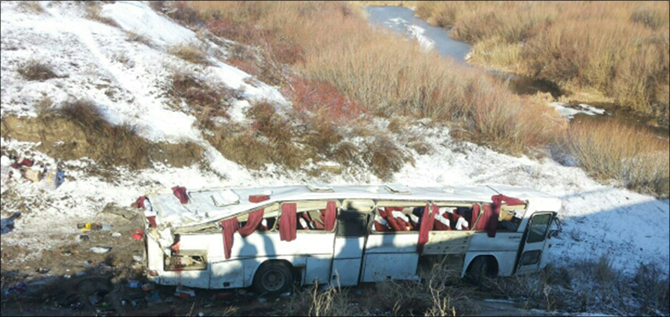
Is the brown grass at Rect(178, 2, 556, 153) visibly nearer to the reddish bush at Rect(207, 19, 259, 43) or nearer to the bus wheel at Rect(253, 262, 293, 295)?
the reddish bush at Rect(207, 19, 259, 43)

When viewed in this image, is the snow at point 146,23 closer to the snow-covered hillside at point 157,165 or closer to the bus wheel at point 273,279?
the snow-covered hillside at point 157,165

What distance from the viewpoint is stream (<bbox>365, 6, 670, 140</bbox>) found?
23.9 meters

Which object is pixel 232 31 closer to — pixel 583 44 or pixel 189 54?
pixel 189 54

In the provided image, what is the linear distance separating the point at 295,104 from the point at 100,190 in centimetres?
659

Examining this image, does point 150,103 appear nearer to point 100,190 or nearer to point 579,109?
point 100,190

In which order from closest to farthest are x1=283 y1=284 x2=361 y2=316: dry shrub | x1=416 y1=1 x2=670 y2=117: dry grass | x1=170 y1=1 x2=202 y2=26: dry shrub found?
x1=283 y1=284 x2=361 y2=316: dry shrub
x1=170 y1=1 x2=202 y2=26: dry shrub
x1=416 y1=1 x2=670 y2=117: dry grass

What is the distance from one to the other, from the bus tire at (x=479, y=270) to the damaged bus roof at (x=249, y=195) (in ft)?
3.77

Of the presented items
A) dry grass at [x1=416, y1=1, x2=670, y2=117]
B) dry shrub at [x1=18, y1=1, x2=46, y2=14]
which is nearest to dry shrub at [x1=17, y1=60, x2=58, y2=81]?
dry shrub at [x1=18, y1=1, x2=46, y2=14]

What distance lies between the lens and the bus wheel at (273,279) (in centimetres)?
852

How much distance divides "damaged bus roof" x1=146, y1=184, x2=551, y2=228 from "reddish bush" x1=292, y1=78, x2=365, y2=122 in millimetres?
6856

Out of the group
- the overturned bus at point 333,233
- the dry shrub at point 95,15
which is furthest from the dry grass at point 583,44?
the dry shrub at point 95,15

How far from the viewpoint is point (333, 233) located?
28.6 ft

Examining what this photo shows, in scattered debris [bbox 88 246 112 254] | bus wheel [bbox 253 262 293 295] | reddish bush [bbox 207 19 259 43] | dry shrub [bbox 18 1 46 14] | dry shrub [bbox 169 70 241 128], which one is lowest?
scattered debris [bbox 88 246 112 254]

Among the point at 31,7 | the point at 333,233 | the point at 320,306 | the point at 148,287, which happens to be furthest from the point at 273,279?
the point at 31,7
